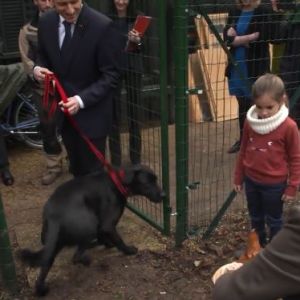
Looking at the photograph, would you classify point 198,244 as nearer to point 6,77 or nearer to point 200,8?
point 200,8

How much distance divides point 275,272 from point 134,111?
3.02m

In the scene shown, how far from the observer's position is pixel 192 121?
16.4 feet

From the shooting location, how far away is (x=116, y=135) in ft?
15.2

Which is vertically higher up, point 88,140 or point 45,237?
point 88,140

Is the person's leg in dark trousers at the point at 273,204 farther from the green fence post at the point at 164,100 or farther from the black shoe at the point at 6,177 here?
the black shoe at the point at 6,177

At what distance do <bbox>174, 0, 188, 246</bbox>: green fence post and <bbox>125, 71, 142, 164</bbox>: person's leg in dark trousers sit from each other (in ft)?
2.43

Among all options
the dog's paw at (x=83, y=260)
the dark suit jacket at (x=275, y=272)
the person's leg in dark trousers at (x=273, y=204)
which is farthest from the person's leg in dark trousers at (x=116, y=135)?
the dark suit jacket at (x=275, y=272)

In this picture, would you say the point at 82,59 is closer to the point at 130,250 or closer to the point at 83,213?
the point at 83,213

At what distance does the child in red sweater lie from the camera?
3051 millimetres

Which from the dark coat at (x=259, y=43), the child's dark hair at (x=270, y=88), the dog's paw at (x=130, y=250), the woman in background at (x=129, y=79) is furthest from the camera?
the dark coat at (x=259, y=43)

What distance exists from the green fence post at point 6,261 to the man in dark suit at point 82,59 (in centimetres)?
82

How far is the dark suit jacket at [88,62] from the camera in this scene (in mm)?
3287

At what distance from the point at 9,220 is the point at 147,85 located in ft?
5.76

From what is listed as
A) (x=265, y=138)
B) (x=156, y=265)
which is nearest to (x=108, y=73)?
(x=265, y=138)
